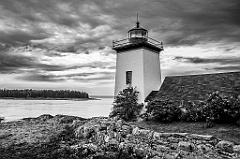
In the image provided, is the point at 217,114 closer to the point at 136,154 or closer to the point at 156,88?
the point at 136,154

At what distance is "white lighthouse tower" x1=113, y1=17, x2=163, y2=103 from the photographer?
1691 centimetres

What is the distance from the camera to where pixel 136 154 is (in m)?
7.03

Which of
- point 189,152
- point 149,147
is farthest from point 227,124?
point 149,147

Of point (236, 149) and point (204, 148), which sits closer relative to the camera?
point (236, 149)

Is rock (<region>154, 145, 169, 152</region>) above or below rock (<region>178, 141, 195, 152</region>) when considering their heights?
below

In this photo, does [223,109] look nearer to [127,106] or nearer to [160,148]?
[160,148]

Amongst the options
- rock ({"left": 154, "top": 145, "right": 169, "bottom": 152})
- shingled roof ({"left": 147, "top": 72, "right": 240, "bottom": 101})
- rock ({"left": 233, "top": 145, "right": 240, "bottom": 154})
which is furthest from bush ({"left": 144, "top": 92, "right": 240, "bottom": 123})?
rock ({"left": 154, "top": 145, "right": 169, "bottom": 152})

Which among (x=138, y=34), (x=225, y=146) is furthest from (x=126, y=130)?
(x=138, y=34)

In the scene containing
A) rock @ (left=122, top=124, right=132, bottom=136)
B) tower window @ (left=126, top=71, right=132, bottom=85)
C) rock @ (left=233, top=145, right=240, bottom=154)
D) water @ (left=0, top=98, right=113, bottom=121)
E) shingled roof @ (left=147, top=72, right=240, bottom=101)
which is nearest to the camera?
rock @ (left=233, top=145, right=240, bottom=154)

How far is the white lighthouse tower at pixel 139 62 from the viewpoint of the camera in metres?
16.9

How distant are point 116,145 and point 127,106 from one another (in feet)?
27.7

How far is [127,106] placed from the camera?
16203 mm

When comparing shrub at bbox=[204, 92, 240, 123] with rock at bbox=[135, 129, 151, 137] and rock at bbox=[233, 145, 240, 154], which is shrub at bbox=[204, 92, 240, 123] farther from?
rock at bbox=[135, 129, 151, 137]

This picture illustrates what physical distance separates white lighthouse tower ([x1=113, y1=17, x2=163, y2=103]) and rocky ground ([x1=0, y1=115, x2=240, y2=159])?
761cm
